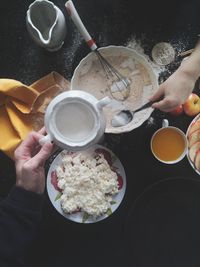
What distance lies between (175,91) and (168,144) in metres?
0.19

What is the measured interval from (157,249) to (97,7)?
2.12 ft

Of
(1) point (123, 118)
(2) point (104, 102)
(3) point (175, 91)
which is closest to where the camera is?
(2) point (104, 102)

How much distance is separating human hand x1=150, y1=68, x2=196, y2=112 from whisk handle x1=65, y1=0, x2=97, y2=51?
207mm

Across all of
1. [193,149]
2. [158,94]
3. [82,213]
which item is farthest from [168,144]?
[82,213]

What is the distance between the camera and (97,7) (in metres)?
1.09

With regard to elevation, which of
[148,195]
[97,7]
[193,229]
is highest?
[97,7]

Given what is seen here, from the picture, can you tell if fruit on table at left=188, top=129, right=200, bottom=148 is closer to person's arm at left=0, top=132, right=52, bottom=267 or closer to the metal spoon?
the metal spoon

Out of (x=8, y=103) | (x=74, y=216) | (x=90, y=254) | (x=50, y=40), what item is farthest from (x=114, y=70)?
(x=90, y=254)

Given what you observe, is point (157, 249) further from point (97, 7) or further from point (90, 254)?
point (97, 7)

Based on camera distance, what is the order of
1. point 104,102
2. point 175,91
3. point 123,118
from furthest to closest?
point 123,118 < point 175,91 < point 104,102

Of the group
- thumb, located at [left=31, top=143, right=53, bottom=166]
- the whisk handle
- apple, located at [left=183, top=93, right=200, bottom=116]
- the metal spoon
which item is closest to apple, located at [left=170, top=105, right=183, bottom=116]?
apple, located at [left=183, top=93, right=200, bottom=116]

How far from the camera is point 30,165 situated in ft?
2.88

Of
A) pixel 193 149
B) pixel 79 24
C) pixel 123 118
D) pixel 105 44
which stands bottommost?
pixel 193 149

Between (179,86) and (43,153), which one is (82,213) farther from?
(179,86)
